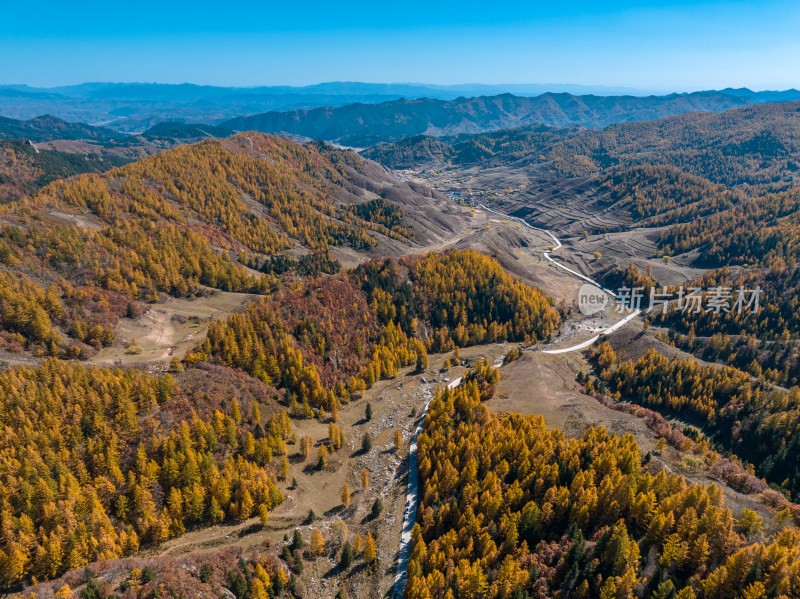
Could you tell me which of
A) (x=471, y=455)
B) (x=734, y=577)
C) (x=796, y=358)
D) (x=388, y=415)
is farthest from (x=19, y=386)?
(x=796, y=358)

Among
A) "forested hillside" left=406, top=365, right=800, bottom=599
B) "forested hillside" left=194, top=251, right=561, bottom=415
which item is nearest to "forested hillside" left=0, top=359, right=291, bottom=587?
"forested hillside" left=194, top=251, right=561, bottom=415

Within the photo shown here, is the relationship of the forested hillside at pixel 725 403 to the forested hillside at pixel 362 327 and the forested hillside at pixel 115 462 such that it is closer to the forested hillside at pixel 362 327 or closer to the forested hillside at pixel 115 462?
the forested hillside at pixel 362 327

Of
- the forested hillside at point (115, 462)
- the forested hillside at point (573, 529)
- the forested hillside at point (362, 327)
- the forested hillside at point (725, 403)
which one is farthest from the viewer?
the forested hillside at point (362, 327)

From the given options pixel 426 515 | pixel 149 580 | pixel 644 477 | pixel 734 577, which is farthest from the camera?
pixel 426 515

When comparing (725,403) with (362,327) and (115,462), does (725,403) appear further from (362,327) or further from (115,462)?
(115,462)

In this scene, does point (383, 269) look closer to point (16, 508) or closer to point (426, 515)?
point (426, 515)

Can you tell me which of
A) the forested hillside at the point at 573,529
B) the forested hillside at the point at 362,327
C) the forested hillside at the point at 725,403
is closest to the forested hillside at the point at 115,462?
the forested hillside at the point at 362,327

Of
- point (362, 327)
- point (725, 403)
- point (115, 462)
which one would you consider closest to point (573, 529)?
point (115, 462)

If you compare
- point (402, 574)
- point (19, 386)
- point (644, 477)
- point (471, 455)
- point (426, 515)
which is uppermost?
point (19, 386)
